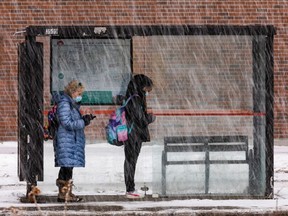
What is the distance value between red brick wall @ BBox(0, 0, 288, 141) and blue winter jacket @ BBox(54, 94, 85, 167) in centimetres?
992

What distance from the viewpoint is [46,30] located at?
10.8 metres

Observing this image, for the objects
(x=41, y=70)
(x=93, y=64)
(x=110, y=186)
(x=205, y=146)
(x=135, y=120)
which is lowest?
(x=110, y=186)

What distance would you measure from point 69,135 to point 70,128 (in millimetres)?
139

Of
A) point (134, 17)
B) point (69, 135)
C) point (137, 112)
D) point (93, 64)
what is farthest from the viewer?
point (134, 17)

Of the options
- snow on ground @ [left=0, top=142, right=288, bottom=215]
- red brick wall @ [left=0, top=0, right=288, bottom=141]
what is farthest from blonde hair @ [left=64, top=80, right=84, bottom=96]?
red brick wall @ [left=0, top=0, right=288, bottom=141]

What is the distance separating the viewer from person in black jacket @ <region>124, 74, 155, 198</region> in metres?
10.9

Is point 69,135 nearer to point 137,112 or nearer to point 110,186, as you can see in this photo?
point 137,112

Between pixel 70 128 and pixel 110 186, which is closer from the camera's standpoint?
pixel 70 128

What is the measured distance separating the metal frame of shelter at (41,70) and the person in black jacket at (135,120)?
60cm

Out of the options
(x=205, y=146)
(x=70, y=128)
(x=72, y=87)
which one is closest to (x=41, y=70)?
(x=72, y=87)

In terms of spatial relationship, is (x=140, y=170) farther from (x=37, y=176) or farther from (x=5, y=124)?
(x=5, y=124)

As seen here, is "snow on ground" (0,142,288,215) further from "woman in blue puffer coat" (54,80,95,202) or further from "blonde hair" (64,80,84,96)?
"blonde hair" (64,80,84,96)

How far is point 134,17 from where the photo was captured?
2080cm

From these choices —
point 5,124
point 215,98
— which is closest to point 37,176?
point 215,98
